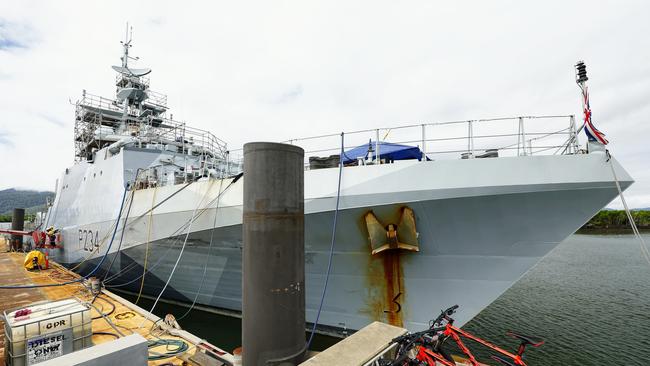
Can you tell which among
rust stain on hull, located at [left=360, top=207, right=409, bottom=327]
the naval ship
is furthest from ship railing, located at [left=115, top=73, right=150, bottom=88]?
rust stain on hull, located at [left=360, top=207, right=409, bottom=327]

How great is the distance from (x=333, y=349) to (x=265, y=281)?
3.54ft

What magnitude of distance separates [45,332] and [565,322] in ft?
44.0

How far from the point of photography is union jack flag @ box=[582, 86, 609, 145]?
4.82 m

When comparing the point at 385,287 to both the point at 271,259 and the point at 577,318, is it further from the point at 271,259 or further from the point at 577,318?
the point at 577,318

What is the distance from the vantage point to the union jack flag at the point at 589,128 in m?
4.82

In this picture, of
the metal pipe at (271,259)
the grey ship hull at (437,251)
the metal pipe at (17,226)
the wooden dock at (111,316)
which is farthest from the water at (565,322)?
the metal pipe at (17,226)

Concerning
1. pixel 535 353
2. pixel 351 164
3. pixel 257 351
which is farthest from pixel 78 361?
pixel 535 353

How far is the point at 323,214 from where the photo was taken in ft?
19.5

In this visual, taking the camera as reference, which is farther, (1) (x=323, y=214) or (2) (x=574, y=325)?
(2) (x=574, y=325)

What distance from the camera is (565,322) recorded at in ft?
32.2

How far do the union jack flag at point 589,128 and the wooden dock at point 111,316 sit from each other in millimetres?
6561

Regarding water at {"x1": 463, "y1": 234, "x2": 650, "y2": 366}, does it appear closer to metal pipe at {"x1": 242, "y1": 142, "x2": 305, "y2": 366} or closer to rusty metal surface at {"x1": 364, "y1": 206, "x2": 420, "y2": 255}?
rusty metal surface at {"x1": 364, "y1": 206, "x2": 420, "y2": 255}

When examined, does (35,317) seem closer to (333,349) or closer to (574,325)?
(333,349)

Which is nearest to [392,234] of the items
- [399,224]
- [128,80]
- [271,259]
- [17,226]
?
[399,224]
